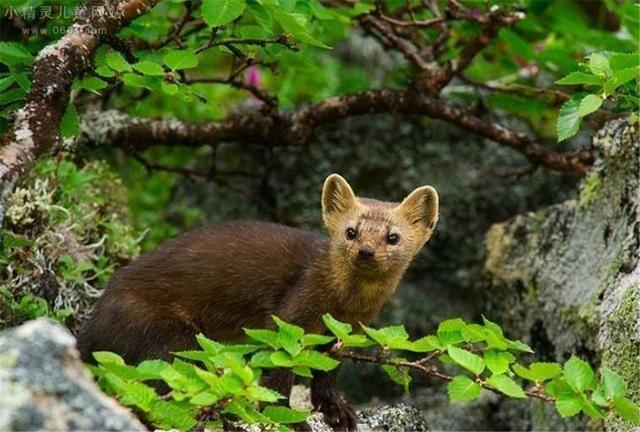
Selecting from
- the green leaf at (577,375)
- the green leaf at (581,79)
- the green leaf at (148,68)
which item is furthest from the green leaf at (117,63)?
the green leaf at (577,375)

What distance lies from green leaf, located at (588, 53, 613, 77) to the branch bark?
2005 millimetres

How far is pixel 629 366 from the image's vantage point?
16.5ft

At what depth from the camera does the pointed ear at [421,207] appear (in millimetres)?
5660

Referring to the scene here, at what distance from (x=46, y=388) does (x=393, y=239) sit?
290 centimetres

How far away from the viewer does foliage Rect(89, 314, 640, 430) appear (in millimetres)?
3643

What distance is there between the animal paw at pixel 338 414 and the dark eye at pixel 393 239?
781 mm

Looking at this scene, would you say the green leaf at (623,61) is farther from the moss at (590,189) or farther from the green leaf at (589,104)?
the moss at (590,189)

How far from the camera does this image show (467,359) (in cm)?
395

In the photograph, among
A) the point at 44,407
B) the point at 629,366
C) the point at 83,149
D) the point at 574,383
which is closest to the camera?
the point at 44,407

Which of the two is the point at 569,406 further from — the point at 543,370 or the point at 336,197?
the point at 336,197

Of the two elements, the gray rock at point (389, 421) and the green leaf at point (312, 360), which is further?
the gray rock at point (389, 421)

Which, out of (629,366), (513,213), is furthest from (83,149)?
(629,366)

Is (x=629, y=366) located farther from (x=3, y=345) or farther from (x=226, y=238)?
(x=3, y=345)

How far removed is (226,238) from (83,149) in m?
1.77
